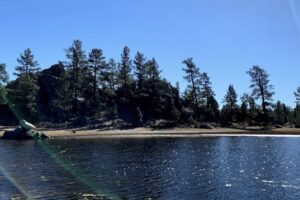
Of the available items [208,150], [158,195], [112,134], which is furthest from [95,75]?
[158,195]

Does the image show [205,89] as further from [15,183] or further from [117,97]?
[15,183]

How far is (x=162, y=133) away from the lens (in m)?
98.2

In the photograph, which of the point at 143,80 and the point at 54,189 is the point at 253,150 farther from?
the point at 143,80

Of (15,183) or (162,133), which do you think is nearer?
(15,183)

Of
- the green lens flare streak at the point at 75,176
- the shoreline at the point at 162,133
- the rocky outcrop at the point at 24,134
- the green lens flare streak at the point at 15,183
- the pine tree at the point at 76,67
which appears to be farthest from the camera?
the pine tree at the point at 76,67

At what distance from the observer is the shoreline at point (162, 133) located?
91.8 m

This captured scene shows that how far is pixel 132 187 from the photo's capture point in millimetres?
32125

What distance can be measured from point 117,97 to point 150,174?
3366 inches

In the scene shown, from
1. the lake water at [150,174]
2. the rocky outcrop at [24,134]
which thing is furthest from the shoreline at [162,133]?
the lake water at [150,174]

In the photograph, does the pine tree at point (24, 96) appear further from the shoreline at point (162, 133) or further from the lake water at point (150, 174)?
the lake water at point (150, 174)

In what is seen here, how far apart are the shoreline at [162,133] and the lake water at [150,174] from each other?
33260mm

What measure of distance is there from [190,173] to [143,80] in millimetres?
85986

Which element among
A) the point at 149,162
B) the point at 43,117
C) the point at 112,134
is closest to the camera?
the point at 149,162

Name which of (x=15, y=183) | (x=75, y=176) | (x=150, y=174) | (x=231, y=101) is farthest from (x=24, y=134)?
(x=231, y=101)
